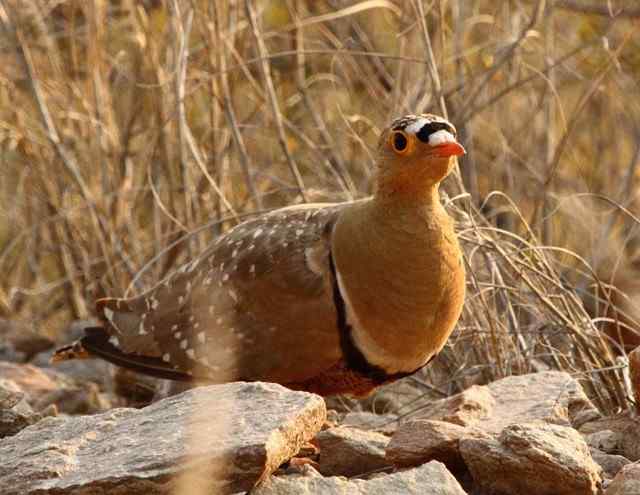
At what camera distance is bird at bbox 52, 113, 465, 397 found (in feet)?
11.9

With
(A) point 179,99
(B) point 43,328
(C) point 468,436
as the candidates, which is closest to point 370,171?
(A) point 179,99

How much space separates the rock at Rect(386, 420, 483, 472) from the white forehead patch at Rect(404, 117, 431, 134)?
35.0 inches

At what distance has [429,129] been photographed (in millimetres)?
3607

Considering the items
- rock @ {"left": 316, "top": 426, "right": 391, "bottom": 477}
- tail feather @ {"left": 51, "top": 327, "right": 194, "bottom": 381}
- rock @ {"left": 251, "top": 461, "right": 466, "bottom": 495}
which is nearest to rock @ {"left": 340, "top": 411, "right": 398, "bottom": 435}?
tail feather @ {"left": 51, "top": 327, "right": 194, "bottom": 381}

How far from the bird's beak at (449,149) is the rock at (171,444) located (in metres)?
0.91

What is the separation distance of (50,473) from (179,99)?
223 centimetres

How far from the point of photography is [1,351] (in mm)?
5512

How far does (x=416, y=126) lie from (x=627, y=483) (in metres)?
1.28

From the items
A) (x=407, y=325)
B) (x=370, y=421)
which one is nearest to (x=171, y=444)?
(x=407, y=325)

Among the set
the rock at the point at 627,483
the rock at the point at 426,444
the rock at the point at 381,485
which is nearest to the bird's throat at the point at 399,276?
the rock at the point at 426,444

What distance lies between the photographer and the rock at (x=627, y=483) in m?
2.66

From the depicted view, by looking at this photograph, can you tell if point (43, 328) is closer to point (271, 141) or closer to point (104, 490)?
point (271, 141)

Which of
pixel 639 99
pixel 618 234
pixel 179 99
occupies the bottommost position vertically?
pixel 618 234

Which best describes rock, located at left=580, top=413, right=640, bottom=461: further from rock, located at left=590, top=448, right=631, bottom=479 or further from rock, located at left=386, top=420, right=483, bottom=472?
rock, located at left=386, top=420, right=483, bottom=472
